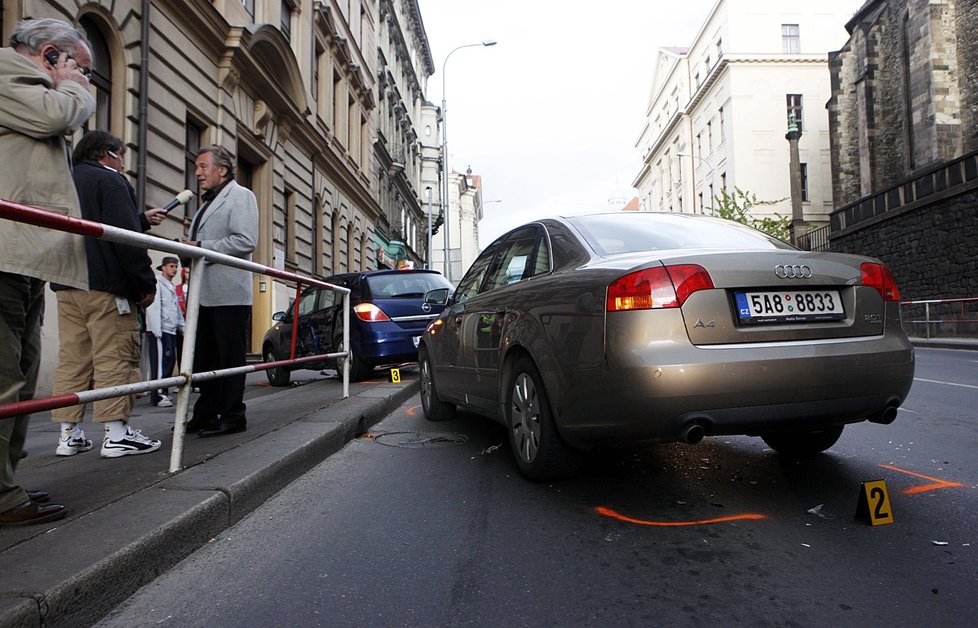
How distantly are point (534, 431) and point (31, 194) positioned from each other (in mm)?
2614

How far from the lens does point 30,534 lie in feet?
7.97

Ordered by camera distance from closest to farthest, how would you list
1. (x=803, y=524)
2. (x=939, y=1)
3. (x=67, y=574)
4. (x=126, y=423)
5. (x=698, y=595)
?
(x=67, y=574) < (x=698, y=595) < (x=803, y=524) < (x=126, y=423) < (x=939, y=1)

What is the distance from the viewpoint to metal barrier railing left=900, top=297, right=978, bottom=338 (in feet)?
56.3

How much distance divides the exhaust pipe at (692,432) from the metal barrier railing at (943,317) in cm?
1737

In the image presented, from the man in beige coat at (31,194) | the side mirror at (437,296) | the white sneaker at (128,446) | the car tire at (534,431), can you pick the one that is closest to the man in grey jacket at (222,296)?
the white sneaker at (128,446)

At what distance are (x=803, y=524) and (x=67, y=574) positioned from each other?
285 centimetres

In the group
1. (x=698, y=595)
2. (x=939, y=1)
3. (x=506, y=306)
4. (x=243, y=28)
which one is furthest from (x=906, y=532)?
(x=939, y=1)

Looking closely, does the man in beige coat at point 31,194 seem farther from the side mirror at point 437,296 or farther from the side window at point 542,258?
the side mirror at point 437,296

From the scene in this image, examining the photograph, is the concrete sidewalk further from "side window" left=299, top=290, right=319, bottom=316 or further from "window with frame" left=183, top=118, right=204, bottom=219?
"window with frame" left=183, top=118, right=204, bottom=219

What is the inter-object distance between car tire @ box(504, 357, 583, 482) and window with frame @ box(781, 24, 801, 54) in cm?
4900

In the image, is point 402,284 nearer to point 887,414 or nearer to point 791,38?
point 887,414

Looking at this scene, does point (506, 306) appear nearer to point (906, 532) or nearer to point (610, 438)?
point (610, 438)

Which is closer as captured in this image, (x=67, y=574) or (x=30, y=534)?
(x=67, y=574)

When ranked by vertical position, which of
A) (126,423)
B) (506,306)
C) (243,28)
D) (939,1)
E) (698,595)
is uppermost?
(939,1)
